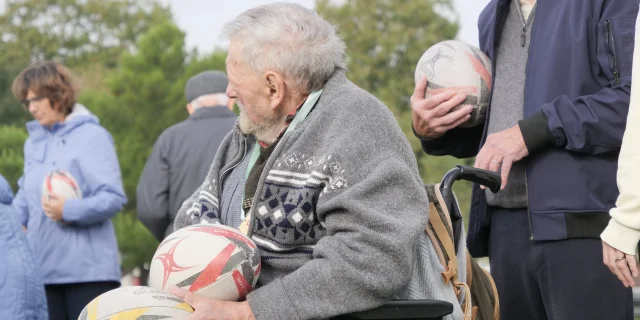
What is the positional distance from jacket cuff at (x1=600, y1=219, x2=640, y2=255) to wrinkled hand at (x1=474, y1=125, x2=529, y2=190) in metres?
0.51

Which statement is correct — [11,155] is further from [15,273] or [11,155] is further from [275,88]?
[275,88]

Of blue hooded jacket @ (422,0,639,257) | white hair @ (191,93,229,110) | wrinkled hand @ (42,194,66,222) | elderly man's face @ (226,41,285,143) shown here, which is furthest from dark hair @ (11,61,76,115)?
blue hooded jacket @ (422,0,639,257)

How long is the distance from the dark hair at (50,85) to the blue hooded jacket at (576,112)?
3.69m

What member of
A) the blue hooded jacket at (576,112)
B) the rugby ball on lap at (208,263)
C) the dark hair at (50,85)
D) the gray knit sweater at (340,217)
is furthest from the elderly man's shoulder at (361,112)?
the dark hair at (50,85)

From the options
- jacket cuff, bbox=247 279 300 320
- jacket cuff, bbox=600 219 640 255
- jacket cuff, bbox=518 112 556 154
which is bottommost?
jacket cuff, bbox=247 279 300 320

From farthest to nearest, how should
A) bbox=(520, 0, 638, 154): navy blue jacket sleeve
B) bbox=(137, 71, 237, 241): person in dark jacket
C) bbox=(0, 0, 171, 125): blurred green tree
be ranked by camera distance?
bbox=(0, 0, 171, 125): blurred green tree, bbox=(137, 71, 237, 241): person in dark jacket, bbox=(520, 0, 638, 154): navy blue jacket sleeve

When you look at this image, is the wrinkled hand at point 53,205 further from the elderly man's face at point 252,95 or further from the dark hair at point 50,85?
the elderly man's face at point 252,95

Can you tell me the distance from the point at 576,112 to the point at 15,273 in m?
2.83

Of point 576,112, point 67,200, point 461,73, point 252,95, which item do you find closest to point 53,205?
point 67,200

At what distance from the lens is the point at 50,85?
6297mm

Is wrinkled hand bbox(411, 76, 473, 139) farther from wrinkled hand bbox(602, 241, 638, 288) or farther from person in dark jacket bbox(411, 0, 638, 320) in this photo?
wrinkled hand bbox(602, 241, 638, 288)

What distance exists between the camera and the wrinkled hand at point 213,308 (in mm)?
2770

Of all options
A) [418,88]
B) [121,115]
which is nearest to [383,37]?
[121,115]

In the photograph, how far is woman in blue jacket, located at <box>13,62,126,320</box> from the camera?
5961mm
